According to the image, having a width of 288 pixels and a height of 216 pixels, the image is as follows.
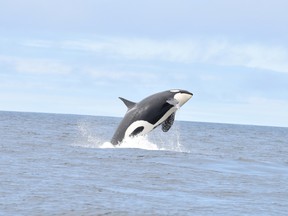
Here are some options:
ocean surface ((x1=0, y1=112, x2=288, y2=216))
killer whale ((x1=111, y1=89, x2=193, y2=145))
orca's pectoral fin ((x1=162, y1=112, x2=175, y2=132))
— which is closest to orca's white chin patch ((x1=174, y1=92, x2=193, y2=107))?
killer whale ((x1=111, y1=89, x2=193, y2=145))

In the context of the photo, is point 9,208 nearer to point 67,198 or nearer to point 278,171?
point 67,198

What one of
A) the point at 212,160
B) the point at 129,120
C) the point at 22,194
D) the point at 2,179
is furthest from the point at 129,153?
the point at 22,194

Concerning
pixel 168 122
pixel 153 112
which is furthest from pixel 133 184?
pixel 168 122

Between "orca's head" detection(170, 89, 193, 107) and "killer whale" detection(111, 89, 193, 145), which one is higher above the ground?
"orca's head" detection(170, 89, 193, 107)

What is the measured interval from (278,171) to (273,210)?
9.95 meters

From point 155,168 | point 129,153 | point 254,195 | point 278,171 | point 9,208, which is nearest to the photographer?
point 9,208

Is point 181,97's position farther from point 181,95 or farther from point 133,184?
point 133,184

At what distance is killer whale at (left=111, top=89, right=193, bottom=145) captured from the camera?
27.7m

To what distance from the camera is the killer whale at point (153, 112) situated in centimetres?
2770

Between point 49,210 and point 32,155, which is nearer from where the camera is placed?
point 49,210

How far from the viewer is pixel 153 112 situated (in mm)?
27703

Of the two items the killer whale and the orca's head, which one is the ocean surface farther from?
the orca's head

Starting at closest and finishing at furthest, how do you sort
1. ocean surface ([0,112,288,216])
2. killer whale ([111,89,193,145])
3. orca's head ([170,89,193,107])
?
ocean surface ([0,112,288,216]), killer whale ([111,89,193,145]), orca's head ([170,89,193,107])

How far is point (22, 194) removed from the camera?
53.7 feet
